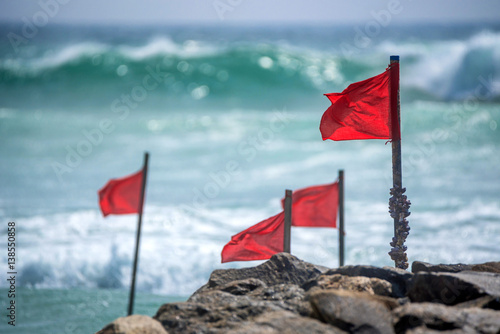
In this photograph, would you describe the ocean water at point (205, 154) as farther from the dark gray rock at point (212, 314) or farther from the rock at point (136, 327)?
the rock at point (136, 327)

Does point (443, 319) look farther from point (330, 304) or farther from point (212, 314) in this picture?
point (212, 314)

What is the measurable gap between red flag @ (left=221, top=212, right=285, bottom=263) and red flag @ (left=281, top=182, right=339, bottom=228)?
52.2 inches

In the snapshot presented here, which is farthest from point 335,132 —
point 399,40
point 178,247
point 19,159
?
point 399,40

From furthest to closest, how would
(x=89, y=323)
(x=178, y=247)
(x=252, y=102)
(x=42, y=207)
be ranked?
(x=252, y=102)
(x=42, y=207)
(x=178, y=247)
(x=89, y=323)

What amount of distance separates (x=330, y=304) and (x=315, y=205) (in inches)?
172

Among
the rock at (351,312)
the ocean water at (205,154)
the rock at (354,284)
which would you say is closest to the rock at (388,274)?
the rock at (354,284)

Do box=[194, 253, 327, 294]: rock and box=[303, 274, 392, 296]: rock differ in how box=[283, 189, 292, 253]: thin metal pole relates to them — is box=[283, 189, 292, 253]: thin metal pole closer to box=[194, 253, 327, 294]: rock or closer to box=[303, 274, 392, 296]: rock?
box=[194, 253, 327, 294]: rock

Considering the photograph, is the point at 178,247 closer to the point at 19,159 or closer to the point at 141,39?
the point at 19,159

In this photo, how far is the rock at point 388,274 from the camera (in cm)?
479

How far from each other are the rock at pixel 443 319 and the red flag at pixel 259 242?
2.98m

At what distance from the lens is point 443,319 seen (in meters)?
4.00

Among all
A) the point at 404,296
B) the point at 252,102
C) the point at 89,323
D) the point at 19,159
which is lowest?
the point at 89,323

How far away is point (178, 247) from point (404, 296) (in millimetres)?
8700

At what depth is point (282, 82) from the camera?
31984 mm
